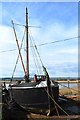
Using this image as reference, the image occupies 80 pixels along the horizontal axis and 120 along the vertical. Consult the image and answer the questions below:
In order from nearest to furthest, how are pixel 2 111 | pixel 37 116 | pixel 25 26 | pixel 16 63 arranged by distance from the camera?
pixel 2 111, pixel 37 116, pixel 16 63, pixel 25 26

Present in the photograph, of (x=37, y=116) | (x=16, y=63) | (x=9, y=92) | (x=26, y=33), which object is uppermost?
(x=26, y=33)

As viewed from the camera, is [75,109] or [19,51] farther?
[19,51]

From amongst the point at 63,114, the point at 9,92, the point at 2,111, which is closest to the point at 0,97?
the point at 9,92

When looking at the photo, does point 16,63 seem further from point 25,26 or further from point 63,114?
point 63,114

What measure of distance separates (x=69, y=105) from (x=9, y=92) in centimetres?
393

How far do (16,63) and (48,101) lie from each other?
442 cm

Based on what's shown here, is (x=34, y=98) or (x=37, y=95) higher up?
(x=37, y=95)

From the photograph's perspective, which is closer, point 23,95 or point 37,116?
point 37,116

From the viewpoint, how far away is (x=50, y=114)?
16.1 metres

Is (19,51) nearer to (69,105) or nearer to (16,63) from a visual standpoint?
(16,63)

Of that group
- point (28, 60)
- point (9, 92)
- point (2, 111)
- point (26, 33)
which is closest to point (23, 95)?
point (9, 92)

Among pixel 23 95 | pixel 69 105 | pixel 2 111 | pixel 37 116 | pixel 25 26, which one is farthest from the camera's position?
pixel 25 26

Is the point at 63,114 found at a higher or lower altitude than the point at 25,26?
lower

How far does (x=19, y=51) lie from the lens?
2023 centimetres
